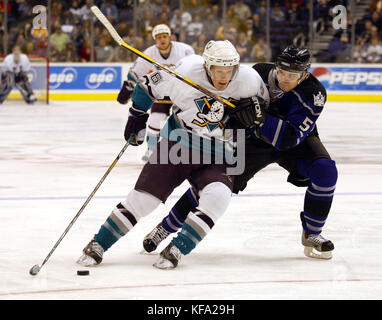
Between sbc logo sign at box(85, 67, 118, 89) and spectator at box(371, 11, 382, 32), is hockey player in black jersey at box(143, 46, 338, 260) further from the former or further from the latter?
spectator at box(371, 11, 382, 32)

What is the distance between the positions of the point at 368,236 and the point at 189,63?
1.40 meters

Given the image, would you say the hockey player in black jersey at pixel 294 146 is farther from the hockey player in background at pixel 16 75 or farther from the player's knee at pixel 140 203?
the hockey player in background at pixel 16 75

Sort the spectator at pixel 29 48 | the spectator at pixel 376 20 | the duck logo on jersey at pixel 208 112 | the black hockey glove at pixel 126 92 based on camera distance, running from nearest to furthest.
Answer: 1. the duck logo on jersey at pixel 208 112
2. the black hockey glove at pixel 126 92
3. the spectator at pixel 29 48
4. the spectator at pixel 376 20

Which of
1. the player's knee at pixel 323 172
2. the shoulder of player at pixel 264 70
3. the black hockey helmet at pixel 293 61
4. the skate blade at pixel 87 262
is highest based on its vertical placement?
the black hockey helmet at pixel 293 61

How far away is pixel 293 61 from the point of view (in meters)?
4.01

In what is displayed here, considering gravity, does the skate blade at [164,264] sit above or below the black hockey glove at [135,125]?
below

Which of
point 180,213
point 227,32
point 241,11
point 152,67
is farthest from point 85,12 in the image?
point 180,213

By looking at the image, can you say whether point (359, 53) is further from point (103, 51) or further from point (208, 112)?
point (208, 112)

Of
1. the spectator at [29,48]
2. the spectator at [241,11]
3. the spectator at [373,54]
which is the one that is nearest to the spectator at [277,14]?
the spectator at [241,11]

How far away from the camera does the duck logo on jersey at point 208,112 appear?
3.93m

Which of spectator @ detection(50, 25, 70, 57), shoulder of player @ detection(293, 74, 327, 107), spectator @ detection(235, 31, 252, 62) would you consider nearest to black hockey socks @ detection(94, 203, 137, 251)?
shoulder of player @ detection(293, 74, 327, 107)

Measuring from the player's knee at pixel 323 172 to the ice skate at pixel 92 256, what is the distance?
104 cm

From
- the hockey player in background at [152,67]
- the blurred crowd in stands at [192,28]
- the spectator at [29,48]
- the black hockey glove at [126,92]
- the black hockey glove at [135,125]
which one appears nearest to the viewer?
the black hockey glove at [135,125]

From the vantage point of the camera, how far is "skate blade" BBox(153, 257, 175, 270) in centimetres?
382
